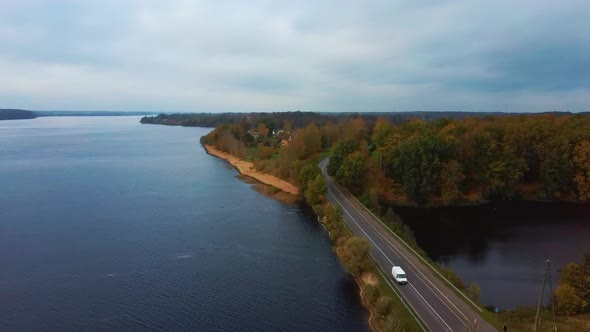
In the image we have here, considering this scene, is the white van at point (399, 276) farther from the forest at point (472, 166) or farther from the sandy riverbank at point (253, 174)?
the sandy riverbank at point (253, 174)

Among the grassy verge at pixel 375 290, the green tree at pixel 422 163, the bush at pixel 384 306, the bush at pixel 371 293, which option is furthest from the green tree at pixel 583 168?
the bush at pixel 384 306

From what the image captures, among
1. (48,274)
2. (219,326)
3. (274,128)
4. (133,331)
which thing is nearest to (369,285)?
(219,326)

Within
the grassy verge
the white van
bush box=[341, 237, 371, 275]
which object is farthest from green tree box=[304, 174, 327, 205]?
the white van

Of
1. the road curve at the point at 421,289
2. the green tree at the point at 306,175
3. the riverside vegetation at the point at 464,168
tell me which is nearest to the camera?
the road curve at the point at 421,289

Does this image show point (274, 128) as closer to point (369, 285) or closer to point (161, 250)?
point (161, 250)

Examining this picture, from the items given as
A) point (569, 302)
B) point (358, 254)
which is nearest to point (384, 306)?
point (358, 254)

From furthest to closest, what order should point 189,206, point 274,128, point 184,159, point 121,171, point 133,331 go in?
point 274,128
point 184,159
point 121,171
point 189,206
point 133,331

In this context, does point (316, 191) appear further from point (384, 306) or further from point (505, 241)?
point (384, 306)
